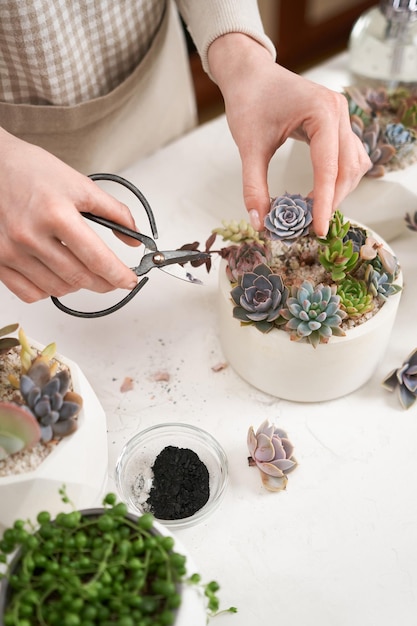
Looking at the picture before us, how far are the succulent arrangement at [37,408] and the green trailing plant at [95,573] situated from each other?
0.27 feet

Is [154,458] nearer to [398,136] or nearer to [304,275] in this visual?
[304,275]

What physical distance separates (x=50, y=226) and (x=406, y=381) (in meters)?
0.44

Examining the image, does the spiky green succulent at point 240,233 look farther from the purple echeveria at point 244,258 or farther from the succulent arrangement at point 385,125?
the succulent arrangement at point 385,125

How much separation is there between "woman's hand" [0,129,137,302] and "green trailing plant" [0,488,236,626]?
0.77 feet

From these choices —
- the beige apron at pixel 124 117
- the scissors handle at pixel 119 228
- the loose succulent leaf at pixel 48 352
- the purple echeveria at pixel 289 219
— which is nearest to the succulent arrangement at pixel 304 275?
the purple echeveria at pixel 289 219

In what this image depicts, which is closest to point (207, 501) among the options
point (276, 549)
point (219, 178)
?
point (276, 549)

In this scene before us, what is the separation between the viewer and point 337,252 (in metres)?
0.73

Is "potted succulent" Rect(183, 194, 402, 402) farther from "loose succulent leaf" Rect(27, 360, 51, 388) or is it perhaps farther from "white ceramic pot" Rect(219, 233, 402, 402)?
"loose succulent leaf" Rect(27, 360, 51, 388)

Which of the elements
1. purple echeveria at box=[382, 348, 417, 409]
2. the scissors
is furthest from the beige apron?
purple echeveria at box=[382, 348, 417, 409]

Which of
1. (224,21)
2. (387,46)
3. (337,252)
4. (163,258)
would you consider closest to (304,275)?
(337,252)

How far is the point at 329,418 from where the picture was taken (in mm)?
772

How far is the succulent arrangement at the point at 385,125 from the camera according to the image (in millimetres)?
881

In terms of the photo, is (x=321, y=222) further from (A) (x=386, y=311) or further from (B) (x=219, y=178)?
(B) (x=219, y=178)

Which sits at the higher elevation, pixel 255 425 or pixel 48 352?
pixel 48 352
